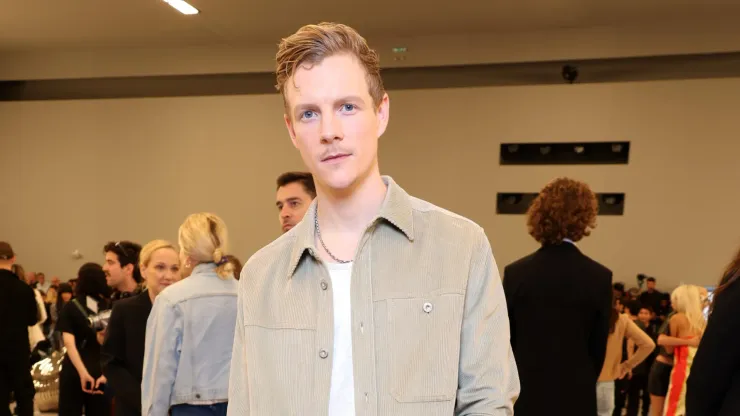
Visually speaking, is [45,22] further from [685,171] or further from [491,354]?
[491,354]

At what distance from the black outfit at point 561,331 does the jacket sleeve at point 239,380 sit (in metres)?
2.17

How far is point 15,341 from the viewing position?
5598 mm

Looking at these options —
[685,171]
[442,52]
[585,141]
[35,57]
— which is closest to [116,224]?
[35,57]

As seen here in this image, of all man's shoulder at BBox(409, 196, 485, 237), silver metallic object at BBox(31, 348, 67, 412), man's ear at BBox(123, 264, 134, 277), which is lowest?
silver metallic object at BBox(31, 348, 67, 412)

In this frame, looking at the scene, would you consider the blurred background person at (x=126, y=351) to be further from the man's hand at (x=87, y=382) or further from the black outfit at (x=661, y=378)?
the black outfit at (x=661, y=378)

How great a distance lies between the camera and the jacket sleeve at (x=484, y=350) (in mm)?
1272

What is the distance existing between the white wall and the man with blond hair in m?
9.59

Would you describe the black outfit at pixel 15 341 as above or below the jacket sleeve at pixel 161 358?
below

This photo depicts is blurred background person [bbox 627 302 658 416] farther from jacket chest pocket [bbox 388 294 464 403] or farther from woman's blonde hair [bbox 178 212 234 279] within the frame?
jacket chest pocket [bbox 388 294 464 403]

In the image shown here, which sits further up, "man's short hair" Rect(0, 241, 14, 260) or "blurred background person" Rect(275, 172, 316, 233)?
"blurred background person" Rect(275, 172, 316, 233)

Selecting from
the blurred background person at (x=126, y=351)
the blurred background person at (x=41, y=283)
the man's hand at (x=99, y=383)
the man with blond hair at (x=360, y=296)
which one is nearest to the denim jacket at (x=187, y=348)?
the blurred background person at (x=126, y=351)

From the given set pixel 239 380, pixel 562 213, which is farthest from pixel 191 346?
pixel 562 213

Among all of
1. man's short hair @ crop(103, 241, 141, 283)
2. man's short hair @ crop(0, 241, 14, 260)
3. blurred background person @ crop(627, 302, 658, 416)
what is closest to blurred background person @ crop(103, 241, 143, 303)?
man's short hair @ crop(103, 241, 141, 283)

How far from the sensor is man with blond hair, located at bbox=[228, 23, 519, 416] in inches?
50.3
